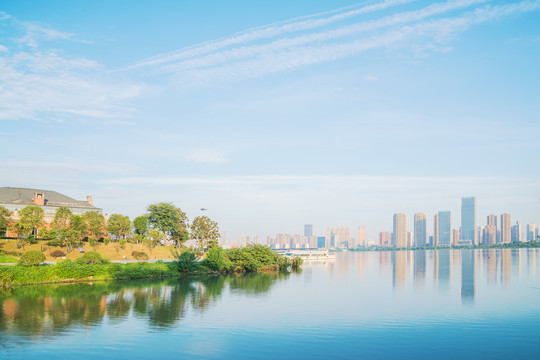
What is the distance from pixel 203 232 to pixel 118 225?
17358mm

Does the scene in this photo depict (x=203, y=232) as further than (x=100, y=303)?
Yes

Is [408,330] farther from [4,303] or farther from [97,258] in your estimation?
[97,258]

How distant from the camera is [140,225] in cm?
7806

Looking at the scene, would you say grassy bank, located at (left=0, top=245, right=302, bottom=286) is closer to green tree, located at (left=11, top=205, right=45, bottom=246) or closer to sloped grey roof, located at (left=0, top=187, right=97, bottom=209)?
green tree, located at (left=11, top=205, right=45, bottom=246)

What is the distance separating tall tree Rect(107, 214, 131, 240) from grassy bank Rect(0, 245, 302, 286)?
9037mm

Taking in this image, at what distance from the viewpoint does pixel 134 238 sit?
73125 millimetres

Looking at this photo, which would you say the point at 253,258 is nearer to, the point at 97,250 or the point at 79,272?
the point at 97,250

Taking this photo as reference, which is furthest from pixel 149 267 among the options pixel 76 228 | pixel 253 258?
pixel 253 258

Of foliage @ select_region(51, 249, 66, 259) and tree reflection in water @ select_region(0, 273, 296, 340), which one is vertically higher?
foliage @ select_region(51, 249, 66, 259)

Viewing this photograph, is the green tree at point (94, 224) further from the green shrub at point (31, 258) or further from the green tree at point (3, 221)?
the green shrub at point (31, 258)

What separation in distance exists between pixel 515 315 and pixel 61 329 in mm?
32003

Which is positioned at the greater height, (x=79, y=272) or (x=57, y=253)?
(x=57, y=253)

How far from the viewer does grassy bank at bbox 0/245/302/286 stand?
45.4 metres

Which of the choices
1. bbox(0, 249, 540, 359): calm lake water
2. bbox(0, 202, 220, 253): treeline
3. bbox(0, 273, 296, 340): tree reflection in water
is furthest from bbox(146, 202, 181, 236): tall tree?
bbox(0, 249, 540, 359): calm lake water
